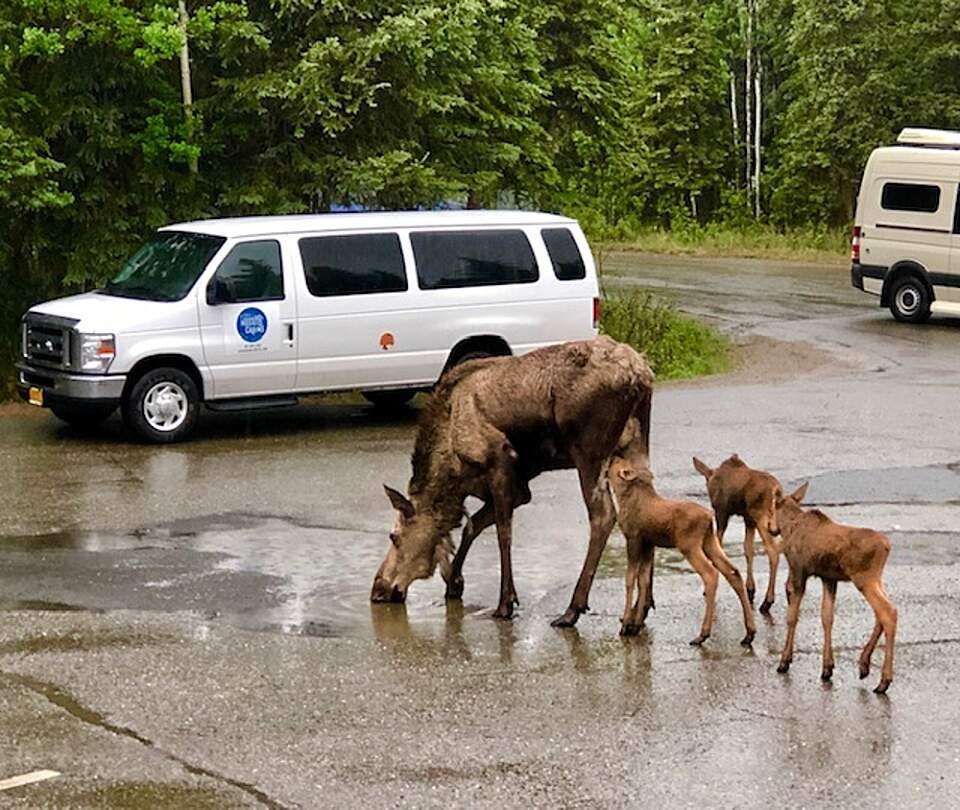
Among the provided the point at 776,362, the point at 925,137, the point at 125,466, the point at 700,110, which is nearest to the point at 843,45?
the point at 700,110

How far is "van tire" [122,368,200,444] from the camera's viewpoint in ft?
57.0

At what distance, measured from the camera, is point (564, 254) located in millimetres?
19188

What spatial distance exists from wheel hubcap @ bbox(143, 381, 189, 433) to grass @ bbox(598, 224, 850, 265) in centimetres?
2673

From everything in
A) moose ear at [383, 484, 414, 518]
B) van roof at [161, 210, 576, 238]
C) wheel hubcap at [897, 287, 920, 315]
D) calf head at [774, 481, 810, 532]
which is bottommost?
wheel hubcap at [897, 287, 920, 315]

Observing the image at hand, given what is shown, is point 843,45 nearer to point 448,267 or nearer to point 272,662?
point 448,267

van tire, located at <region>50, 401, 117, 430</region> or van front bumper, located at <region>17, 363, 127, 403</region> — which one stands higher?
van front bumper, located at <region>17, 363, 127, 403</region>

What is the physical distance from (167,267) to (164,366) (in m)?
1.06

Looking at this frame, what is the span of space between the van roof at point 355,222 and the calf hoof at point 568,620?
27.0ft

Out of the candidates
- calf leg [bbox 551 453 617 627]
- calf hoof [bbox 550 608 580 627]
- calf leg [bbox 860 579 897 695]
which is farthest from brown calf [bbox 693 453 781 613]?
calf leg [bbox 860 579 897 695]

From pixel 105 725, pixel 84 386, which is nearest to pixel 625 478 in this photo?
pixel 105 725

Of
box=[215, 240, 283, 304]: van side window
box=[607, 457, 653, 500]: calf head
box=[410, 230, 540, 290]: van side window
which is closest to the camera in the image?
box=[607, 457, 653, 500]: calf head

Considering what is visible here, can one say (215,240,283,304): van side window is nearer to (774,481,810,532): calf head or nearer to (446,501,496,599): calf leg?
(446,501,496,599): calf leg

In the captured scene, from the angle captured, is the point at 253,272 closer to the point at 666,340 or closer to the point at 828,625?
the point at 666,340

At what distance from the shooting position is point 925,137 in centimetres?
2944
